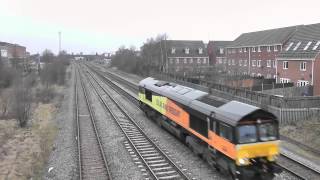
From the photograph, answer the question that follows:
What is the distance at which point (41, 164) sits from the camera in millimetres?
17453

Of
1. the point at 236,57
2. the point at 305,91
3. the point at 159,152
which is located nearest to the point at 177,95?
the point at 159,152

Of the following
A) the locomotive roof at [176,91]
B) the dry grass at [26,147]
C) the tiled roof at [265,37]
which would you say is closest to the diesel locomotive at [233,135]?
the locomotive roof at [176,91]

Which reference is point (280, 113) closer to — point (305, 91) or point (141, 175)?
point (141, 175)

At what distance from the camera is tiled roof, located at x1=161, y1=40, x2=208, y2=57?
88287 mm

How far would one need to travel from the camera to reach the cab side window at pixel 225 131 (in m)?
13.7

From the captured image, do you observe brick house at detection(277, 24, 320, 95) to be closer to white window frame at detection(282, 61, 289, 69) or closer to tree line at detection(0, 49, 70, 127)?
white window frame at detection(282, 61, 289, 69)

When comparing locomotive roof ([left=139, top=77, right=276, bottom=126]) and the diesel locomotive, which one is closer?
the diesel locomotive

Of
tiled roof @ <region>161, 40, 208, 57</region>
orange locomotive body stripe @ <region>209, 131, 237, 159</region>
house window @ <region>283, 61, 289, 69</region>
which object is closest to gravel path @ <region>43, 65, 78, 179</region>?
orange locomotive body stripe @ <region>209, 131, 237, 159</region>

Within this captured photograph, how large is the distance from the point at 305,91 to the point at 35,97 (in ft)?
96.0

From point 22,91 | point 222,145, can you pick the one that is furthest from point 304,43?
point 222,145

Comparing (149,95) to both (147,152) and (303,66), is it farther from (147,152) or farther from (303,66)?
(303,66)

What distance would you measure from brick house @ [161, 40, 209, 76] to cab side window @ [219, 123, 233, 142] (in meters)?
71.3

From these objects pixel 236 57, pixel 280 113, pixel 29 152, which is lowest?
pixel 29 152

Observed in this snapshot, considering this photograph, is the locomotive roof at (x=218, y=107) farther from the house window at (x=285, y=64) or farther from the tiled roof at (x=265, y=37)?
the tiled roof at (x=265, y=37)
